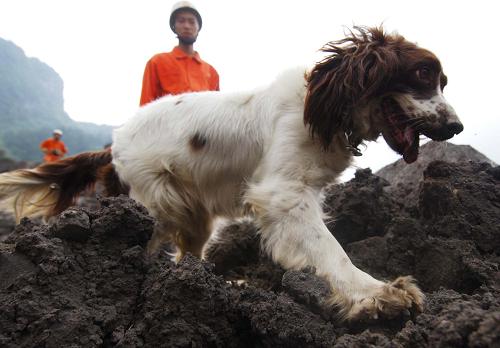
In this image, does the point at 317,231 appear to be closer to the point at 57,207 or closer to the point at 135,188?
the point at 135,188

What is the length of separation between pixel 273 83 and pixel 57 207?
2045 mm

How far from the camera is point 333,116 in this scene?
299 cm

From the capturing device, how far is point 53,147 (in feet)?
45.2

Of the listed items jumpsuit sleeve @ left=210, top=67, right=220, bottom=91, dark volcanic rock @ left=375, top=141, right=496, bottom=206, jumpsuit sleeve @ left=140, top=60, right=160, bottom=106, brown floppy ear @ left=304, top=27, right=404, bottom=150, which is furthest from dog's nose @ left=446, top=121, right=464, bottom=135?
jumpsuit sleeve @ left=210, top=67, right=220, bottom=91

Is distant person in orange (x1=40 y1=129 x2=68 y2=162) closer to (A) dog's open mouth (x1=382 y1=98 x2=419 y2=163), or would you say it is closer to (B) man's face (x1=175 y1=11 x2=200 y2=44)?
(B) man's face (x1=175 y1=11 x2=200 y2=44)

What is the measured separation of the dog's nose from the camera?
2818 millimetres

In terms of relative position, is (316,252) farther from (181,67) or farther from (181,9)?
(181,9)

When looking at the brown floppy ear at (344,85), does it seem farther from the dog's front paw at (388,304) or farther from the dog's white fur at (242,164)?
the dog's front paw at (388,304)

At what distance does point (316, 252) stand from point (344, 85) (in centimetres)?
106

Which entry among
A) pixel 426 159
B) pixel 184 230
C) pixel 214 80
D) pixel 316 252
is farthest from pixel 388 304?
pixel 214 80

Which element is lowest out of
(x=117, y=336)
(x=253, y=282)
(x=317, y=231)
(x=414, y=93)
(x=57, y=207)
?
(x=253, y=282)

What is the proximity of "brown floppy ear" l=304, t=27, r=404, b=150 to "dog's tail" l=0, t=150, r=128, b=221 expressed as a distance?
1.64 meters

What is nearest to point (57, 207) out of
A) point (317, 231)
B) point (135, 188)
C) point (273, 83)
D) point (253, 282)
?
point (135, 188)

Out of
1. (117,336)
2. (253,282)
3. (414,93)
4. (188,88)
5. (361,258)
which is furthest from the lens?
(188,88)
